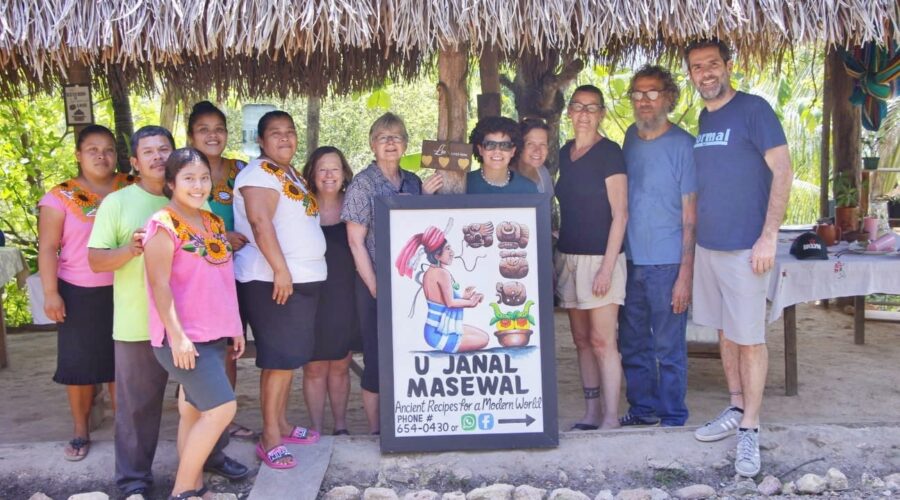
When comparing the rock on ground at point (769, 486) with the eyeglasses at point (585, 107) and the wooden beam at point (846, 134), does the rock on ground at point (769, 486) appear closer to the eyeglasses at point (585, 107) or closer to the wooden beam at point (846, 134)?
the eyeglasses at point (585, 107)

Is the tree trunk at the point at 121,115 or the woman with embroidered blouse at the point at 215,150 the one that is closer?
the woman with embroidered blouse at the point at 215,150

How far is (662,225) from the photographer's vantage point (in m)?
4.11

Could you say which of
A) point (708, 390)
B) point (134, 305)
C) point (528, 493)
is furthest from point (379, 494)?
point (708, 390)

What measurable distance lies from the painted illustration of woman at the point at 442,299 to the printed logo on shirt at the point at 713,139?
126 centimetres

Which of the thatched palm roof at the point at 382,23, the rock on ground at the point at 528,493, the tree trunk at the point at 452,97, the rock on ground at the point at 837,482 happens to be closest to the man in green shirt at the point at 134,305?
the thatched palm roof at the point at 382,23

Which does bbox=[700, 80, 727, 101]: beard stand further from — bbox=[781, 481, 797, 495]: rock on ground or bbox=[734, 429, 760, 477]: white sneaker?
bbox=[781, 481, 797, 495]: rock on ground

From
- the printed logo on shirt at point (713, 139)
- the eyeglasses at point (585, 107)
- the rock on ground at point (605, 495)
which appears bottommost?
the rock on ground at point (605, 495)

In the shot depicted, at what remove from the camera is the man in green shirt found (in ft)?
11.3

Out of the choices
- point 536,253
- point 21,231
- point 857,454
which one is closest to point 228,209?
point 536,253

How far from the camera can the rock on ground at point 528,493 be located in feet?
12.1

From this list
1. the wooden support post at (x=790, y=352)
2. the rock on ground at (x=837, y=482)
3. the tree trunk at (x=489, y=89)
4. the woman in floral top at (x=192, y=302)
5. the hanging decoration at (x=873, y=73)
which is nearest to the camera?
the woman in floral top at (x=192, y=302)

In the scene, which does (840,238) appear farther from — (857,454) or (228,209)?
(228,209)

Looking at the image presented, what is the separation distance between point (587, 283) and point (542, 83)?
3266mm

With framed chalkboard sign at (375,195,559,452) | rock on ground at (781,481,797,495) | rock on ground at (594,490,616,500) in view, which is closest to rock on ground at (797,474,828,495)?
rock on ground at (781,481,797,495)
